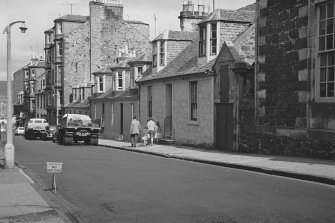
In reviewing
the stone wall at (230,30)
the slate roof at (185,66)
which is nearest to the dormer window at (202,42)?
the slate roof at (185,66)

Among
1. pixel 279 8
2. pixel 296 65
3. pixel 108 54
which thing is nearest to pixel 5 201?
pixel 296 65

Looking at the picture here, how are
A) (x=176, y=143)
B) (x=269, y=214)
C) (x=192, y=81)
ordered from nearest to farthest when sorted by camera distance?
(x=269, y=214) → (x=192, y=81) → (x=176, y=143)

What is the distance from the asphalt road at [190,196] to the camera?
8.22 m

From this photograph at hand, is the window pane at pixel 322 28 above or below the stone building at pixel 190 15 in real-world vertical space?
below

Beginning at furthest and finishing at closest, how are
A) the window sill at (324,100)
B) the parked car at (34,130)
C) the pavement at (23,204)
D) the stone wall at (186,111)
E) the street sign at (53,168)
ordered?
the parked car at (34,130)
the stone wall at (186,111)
the window sill at (324,100)
the street sign at (53,168)
the pavement at (23,204)

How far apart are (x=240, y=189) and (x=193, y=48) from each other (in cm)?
1979

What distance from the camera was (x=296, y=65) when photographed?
16.6 meters

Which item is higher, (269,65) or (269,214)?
(269,65)

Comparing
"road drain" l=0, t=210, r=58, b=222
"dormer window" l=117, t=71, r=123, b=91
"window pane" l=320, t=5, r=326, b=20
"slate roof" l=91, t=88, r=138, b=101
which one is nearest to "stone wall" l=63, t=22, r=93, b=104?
"slate roof" l=91, t=88, r=138, b=101

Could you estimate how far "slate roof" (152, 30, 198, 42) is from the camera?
31.5 m

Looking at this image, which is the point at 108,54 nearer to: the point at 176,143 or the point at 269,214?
the point at 176,143

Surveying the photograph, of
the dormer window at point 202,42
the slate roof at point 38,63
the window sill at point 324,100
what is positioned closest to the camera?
the window sill at point 324,100

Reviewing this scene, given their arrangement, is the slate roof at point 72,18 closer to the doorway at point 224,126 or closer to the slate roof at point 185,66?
the slate roof at point 185,66

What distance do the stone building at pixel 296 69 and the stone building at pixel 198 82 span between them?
2.89 metres
